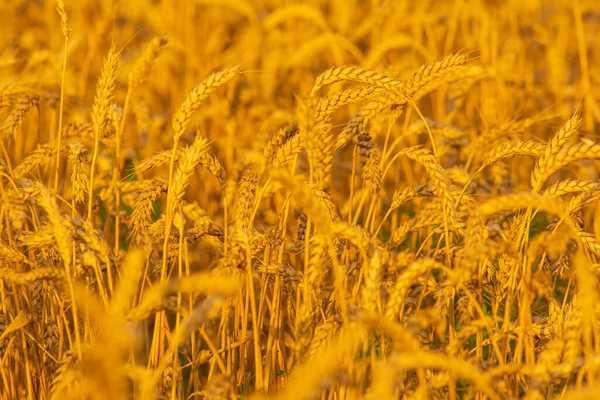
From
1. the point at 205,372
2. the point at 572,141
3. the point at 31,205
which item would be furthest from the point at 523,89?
the point at 31,205

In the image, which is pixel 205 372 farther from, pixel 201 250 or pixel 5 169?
pixel 5 169

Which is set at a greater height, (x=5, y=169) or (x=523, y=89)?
(x=523, y=89)

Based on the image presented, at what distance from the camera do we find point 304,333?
188 centimetres

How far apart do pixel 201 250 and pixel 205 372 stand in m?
0.59

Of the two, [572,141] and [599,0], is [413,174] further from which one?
[599,0]

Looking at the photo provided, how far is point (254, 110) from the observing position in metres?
4.80

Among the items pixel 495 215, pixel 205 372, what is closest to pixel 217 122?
pixel 205 372

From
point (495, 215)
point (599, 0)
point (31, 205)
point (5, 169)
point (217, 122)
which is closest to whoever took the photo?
point (495, 215)

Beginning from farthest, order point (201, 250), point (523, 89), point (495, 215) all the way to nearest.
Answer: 1. point (523, 89)
2. point (201, 250)
3. point (495, 215)

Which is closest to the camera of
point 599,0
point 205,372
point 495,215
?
point 495,215

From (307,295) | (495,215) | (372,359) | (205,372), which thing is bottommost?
(205,372)

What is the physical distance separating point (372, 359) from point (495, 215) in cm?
49

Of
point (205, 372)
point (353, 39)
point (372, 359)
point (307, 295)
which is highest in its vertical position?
point (353, 39)

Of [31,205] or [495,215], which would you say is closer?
[495,215]
